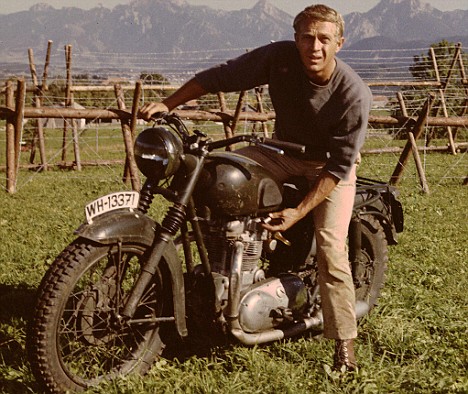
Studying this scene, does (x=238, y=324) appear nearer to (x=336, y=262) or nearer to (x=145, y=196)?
(x=336, y=262)

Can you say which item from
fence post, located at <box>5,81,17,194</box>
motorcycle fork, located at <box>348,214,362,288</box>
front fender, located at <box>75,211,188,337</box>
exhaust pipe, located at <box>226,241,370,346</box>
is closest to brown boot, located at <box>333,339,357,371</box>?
exhaust pipe, located at <box>226,241,370,346</box>

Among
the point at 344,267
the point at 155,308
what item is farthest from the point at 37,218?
the point at 344,267

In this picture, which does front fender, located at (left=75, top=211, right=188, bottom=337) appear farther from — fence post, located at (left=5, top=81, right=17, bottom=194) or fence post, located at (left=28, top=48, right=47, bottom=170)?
fence post, located at (left=28, top=48, right=47, bottom=170)

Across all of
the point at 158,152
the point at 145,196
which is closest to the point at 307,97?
the point at 158,152

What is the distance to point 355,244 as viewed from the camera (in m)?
4.98

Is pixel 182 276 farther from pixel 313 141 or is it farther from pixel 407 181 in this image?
pixel 407 181

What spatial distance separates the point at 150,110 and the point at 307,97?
1072mm

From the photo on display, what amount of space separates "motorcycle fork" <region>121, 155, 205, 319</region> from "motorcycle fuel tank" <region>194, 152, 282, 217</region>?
0.15 metres

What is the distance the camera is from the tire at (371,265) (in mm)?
5176

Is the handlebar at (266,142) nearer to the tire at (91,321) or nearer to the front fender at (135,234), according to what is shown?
the front fender at (135,234)

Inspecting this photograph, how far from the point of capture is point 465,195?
1163 centimetres

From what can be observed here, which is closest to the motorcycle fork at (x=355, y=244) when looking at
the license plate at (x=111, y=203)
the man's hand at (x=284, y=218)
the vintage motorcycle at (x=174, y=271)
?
the vintage motorcycle at (x=174, y=271)

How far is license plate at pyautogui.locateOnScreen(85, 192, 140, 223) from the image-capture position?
3561 millimetres

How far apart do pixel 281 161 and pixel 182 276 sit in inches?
46.6
